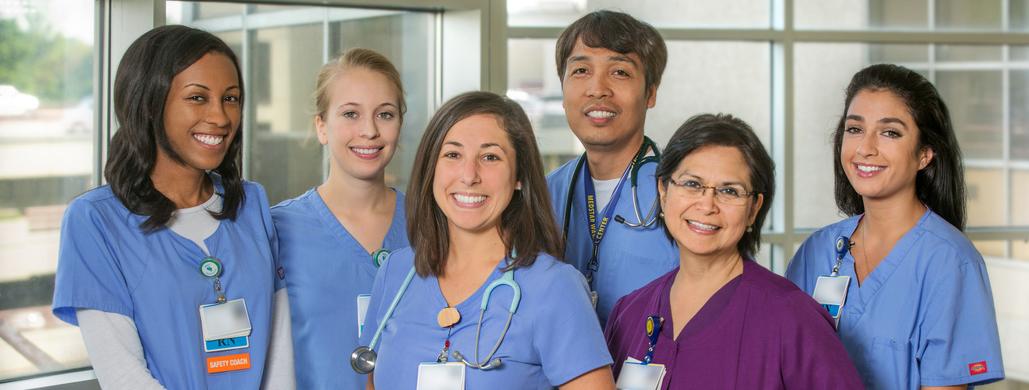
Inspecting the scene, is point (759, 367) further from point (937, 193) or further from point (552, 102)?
point (552, 102)

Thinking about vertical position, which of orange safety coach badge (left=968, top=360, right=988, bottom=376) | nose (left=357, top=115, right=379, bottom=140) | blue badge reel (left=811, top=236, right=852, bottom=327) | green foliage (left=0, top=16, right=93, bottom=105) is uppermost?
green foliage (left=0, top=16, right=93, bottom=105)

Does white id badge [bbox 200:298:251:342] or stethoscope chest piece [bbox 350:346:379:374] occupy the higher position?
white id badge [bbox 200:298:251:342]

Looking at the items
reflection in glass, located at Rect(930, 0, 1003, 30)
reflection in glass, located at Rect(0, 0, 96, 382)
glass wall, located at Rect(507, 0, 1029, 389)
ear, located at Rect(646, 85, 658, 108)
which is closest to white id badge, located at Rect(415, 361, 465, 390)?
ear, located at Rect(646, 85, 658, 108)

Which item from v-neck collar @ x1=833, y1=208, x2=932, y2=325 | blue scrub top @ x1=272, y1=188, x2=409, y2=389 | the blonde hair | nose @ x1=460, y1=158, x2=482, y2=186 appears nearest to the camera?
nose @ x1=460, y1=158, x2=482, y2=186

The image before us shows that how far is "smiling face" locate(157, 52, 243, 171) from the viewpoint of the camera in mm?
2059

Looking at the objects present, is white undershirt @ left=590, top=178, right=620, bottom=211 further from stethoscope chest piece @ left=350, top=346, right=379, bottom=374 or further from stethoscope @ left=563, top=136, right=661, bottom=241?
stethoscope chest piece @ left=350, top=346, right=379, bottom=374

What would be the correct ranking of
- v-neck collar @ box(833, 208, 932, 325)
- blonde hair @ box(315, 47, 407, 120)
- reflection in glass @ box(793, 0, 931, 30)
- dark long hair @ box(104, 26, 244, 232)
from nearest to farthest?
dark long hair @ box(104, 26, 244, 232), v-neck collar @ box(833, 208, 932, 325), blonde hair @ box(315, 47, 407, 120), reflection in glass @ box(793, 0, 931, 30)

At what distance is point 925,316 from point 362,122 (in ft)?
4.44

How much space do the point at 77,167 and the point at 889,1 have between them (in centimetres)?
331

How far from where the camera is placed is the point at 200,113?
6.84 feet

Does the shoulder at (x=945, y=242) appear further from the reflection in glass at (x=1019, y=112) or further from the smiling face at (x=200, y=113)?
the reflection in glass at (x=1019, y=112)

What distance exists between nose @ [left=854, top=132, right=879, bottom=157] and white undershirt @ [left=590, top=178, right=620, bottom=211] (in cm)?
59

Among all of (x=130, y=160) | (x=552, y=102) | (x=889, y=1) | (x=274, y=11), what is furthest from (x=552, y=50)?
(x=130, y=160)

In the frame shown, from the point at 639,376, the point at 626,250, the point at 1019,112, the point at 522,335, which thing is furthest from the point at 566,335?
the point at 1019,112
